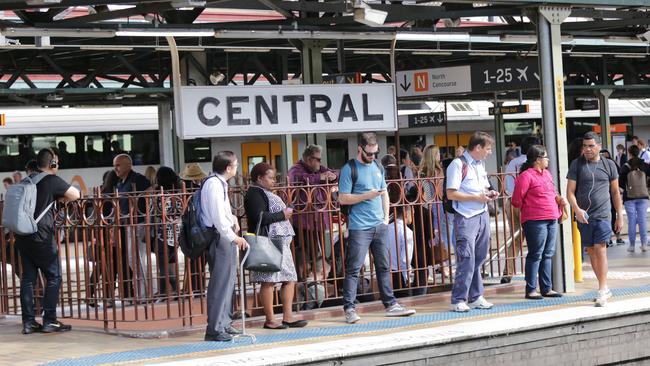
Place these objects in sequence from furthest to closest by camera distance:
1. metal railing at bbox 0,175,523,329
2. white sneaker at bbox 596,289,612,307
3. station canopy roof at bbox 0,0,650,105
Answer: station canopy roof at bbox 0,0,650,105 → white sneaker at bbox 596,289,612,307 → metal railing at bbox 0,175,523,329

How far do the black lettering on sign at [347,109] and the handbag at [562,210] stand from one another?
215 centimetres

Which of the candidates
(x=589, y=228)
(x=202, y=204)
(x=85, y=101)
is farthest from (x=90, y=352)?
(x=85, y=101)

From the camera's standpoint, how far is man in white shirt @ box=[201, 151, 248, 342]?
9.95 meters

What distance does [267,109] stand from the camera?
1167 centimetres

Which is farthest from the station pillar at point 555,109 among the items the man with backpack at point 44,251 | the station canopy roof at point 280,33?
the man with backpack at point 44,251

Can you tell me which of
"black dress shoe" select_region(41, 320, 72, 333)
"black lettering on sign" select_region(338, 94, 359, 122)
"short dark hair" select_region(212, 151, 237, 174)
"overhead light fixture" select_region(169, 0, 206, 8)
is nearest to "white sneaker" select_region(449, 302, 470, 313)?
"black lettering on sign" select_region(338, 94, 359, 122)

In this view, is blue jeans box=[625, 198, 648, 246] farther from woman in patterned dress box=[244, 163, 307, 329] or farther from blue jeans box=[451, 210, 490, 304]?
woman in patterned dress box=[244, 163, 307, 329]

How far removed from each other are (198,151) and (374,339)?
77.8ft

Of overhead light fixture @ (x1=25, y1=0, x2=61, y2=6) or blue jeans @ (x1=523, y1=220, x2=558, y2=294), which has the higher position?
overhead light fixture @ (x1=25, y1=0, x2=61, y2=6)

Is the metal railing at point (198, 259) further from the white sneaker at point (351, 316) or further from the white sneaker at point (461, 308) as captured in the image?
the white sneaker at point (461, 308)

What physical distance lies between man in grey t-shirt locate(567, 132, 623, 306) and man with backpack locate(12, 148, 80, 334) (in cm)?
479

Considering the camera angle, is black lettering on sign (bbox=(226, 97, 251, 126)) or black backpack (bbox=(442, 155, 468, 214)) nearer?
black backpack (bbox=(442, 155, 468, 214))

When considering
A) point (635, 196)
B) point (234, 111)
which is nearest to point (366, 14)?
point (234, 111)

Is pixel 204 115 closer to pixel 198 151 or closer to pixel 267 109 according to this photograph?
pixel 267 109
